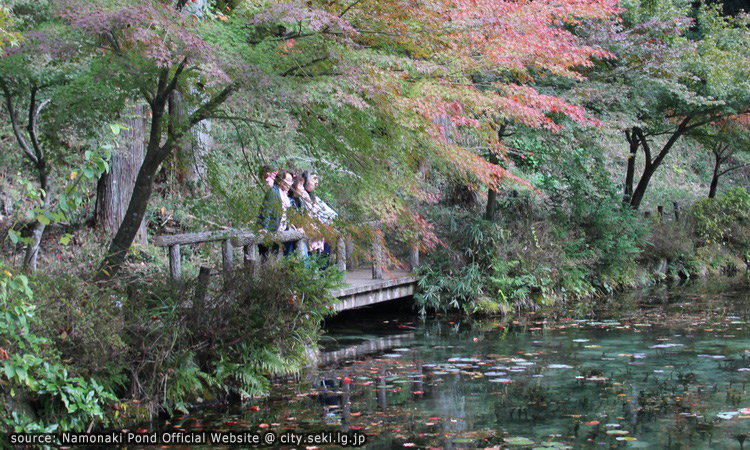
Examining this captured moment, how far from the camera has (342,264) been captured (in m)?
11.4

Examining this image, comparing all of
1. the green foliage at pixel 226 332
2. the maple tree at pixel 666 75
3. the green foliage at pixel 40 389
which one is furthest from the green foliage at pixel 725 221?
the green foliage at pixel 40 389

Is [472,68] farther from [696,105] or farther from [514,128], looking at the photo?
[696,105]

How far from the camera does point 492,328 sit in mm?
11352

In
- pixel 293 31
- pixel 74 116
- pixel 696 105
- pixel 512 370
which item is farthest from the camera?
pixel 696 105

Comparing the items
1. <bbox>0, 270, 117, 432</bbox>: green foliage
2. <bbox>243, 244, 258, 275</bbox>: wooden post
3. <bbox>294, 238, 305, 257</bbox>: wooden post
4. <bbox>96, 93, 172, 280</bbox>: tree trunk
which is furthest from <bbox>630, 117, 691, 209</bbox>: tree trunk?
<bbox>0, 270, 117, 432</bbox>: green foliage

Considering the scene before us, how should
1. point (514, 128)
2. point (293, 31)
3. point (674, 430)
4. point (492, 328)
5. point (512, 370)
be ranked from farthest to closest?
point (514, 128) < point (492, 328) < point (512, 370) < point (293, 31) < point (674, 430)

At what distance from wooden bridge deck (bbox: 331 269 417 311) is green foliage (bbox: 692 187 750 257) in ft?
30.9

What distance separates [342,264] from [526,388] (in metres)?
4.52

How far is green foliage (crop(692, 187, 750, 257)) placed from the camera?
18.5 metres

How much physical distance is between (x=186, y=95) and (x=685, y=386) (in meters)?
5.60

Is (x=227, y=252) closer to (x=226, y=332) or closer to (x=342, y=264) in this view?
(x=226, y=332)

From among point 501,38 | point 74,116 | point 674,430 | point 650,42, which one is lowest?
point 674,430

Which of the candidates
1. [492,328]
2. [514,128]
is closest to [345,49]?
[492,328]

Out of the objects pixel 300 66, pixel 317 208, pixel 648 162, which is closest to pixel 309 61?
pixel 300 66
